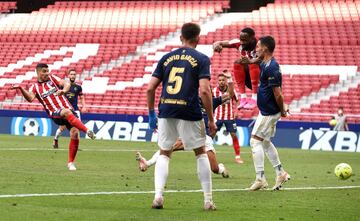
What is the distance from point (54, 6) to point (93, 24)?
4.49 meters

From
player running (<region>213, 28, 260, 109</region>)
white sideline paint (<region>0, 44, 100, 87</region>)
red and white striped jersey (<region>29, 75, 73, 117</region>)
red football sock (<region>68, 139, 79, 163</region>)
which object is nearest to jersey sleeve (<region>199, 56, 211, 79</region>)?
player running (<region>213, 28, 260, 109</region>)

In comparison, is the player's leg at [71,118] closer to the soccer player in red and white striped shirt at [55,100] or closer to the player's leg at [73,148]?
the soccer player in red and white striped shirt at [55,100]

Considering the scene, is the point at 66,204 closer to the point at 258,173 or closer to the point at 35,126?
the point at 258,173

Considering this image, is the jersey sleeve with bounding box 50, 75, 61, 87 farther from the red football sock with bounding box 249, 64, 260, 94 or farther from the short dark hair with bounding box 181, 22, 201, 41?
the short dark hair with bounding box 181, 22, 201, 41

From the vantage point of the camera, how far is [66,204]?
34.9 ft

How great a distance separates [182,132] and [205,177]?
2.06 ft

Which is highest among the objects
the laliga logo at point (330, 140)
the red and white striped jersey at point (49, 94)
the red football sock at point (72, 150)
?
the red and white striped jersey at point (49, 94)

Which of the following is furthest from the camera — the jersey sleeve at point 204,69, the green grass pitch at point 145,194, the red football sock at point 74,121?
the red football sock at point 74,121

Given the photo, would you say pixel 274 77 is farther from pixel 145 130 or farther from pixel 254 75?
pixel 145 130

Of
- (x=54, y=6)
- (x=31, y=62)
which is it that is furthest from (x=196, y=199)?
(x=54, y=6)

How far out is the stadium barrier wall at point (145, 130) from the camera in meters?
32.2

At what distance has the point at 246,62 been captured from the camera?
14.1 m

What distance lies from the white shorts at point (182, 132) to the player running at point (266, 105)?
9.99ft

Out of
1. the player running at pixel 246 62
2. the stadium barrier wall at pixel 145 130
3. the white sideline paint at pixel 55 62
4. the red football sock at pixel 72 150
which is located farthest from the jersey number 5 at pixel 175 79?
the white sideline paint at pixel 55 62
